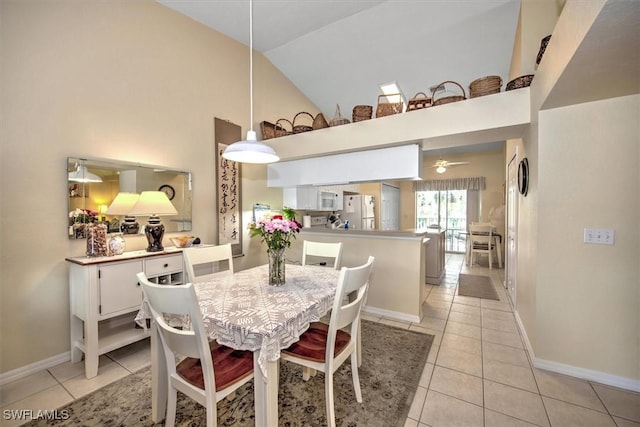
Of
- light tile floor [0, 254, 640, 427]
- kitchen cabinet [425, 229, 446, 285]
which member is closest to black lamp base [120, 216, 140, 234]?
light tile floor [0, 254, 640, 427]

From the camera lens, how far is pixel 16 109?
194 centimetres

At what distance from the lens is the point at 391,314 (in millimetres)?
3109

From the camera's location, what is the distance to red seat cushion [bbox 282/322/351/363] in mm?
1521

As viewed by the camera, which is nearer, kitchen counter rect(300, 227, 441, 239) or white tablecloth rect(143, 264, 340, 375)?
white tablecloth rect(143, 264, 340, 375)

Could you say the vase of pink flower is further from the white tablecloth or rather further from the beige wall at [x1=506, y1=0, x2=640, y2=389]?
the beige wall at [x1=506, y1=0, x2=640, y2=389]

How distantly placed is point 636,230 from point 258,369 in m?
2.61

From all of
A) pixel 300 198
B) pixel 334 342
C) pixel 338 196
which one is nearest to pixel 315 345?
pixel 334 342

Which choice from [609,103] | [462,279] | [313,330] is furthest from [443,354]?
[462,279]

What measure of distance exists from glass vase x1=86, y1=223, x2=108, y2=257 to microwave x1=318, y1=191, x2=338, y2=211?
3.12m

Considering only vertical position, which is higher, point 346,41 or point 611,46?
point 346,41

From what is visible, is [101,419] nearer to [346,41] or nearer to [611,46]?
[611,46]

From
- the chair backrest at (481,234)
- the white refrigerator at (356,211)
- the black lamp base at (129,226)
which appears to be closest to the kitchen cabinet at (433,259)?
the chair backrest at (481,234)

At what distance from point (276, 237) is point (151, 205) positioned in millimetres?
1526

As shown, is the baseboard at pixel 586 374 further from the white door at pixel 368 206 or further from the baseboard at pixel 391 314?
the white door at pixel 368 206
